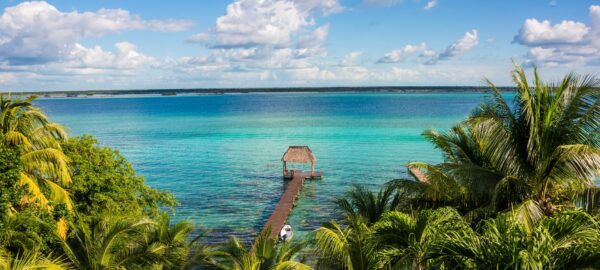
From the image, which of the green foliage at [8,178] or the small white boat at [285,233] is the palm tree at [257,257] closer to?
the green foliage at [8,178]

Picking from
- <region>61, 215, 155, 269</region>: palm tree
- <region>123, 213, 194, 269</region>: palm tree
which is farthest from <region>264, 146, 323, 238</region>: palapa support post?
<region>61, 215, 155, 269</region>: palm tree

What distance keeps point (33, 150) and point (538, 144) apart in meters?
11.9

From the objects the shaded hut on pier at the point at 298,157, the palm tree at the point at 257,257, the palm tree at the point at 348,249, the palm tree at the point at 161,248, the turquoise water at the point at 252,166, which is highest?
the palm tree at the point at 348,249

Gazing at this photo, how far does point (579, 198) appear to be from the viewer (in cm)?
920

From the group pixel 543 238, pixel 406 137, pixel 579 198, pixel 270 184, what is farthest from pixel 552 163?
pixel 406 137

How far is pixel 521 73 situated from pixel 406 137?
44.6 m

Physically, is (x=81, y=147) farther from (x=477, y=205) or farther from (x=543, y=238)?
(x=543, y=238)

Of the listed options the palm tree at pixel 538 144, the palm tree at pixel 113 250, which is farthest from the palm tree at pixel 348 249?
the palm tree at pixel 113 250

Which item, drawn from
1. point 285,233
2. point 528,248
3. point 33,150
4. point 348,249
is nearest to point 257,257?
point 348,249

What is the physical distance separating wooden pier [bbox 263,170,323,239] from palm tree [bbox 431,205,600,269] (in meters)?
12.3

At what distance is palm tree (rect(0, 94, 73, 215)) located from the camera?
1081 cm

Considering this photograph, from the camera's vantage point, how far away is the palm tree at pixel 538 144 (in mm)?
8430

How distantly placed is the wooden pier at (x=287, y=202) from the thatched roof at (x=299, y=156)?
1091 millimetres

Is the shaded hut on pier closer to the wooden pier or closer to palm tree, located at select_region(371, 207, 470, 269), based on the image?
the wooden pier
